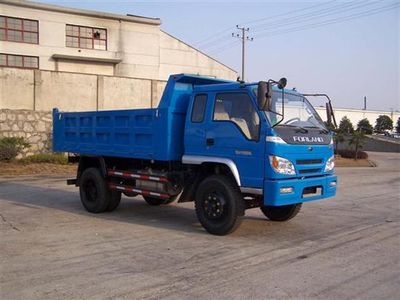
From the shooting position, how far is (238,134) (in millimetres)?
8305

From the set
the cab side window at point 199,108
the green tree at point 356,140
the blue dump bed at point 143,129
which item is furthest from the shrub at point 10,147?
the green tree at point 356,140

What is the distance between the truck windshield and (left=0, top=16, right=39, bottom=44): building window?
31497 millimetres

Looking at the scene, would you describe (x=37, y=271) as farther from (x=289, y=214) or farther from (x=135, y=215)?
(x=289, y=214)

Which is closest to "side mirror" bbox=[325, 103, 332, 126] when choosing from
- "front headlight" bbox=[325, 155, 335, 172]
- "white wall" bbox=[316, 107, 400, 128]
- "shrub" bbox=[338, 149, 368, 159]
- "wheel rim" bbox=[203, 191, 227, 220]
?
"front headlight" bbox=[325, 155, 335, 172]

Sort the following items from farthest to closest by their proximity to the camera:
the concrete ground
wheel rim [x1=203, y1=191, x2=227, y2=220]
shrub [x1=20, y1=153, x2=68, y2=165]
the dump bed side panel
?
1. shrub [x1=20, y1=153, x2=68, y2=165]
2. the dump bed side panel
3. wheel rim [x1=203, y1=191, x2=227, y2=220]
4. the concrete ground

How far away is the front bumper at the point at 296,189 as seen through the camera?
7875 millimetres

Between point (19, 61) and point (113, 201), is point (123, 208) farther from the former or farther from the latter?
point (19, 61)

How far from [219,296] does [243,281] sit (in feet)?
2.01

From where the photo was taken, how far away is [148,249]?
760 cm

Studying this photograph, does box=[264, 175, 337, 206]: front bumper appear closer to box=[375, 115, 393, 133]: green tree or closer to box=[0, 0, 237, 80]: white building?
box=[0, 0, 237, 80]: white building

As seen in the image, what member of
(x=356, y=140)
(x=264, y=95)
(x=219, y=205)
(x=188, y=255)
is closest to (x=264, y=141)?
(x=264, y=95)

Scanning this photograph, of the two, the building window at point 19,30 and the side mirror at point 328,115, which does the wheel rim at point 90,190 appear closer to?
the side mirror at point 328,115

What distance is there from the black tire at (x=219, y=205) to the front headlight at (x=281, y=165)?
838 millimetres

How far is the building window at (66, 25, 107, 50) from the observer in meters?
38.1
